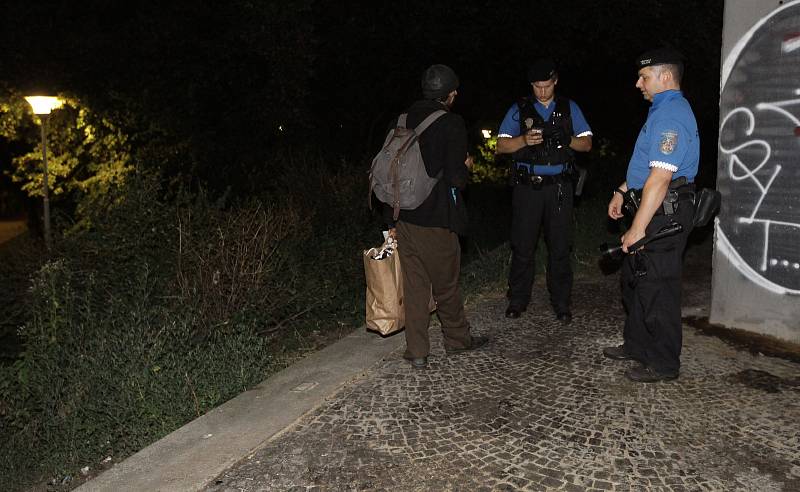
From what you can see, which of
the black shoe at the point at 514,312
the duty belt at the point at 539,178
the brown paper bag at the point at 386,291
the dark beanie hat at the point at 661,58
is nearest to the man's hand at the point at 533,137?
the duty belt at the point at 539,178

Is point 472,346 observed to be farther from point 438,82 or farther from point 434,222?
point 438,82

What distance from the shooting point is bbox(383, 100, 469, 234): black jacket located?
3.81 m

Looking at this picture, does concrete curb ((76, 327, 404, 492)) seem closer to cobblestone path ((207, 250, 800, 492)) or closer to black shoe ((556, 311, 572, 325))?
cobblestone path ((207, 250, 800, 492))

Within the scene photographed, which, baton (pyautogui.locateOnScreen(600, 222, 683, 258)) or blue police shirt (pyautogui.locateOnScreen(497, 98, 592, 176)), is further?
blue police shirt (pyautogui.locateOnScreen(497, 98, 592, 176))

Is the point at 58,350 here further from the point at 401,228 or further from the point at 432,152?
the point at 432,152

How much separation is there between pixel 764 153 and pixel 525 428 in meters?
2.39

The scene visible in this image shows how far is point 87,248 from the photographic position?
16.7ft

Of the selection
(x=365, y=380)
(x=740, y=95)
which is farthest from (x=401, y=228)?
(x=740, y=95)

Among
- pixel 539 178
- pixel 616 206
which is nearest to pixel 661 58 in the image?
pixel 616 206

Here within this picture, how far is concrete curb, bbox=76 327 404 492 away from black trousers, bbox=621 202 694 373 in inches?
62.3

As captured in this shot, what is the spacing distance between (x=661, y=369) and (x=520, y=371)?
0.78m

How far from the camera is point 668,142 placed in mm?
3416

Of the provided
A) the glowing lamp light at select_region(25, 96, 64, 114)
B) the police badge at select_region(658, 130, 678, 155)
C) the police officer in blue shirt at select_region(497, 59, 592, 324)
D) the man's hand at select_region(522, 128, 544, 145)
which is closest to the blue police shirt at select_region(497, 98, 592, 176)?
the police officer in blue shirt at select_region(497, 59, 592, 324)

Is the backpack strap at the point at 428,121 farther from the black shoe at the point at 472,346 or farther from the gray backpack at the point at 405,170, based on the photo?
the black shoe at the point at 472,346
